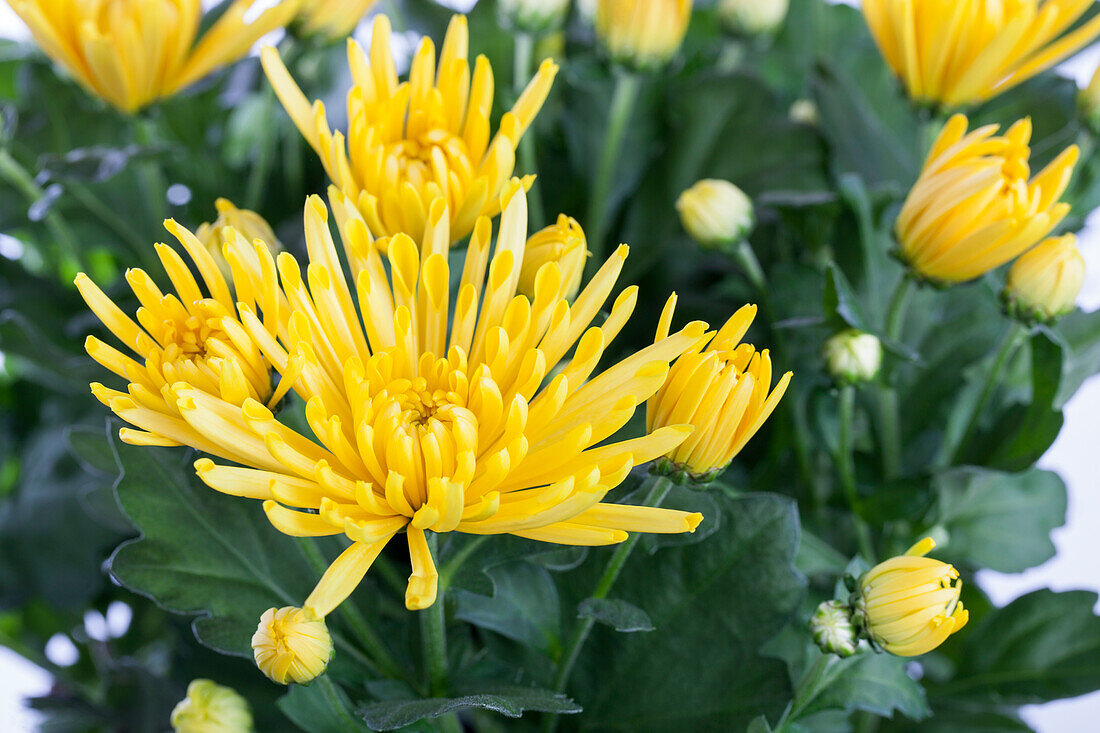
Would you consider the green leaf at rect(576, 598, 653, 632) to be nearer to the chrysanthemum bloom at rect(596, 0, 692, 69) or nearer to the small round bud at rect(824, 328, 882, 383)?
the small round bud at rect(824, 328, 882, 383)

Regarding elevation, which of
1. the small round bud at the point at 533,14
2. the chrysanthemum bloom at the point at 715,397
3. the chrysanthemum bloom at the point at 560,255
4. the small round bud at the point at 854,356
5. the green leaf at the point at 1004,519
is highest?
the small round bud at the point at 533,14

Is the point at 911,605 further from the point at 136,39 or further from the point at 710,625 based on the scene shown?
the point at 136,39

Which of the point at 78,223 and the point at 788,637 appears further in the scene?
the point at 78,223

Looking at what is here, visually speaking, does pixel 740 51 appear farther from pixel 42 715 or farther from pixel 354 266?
pixel 42 715

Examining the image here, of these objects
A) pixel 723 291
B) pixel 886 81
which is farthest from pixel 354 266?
pixel 886 81

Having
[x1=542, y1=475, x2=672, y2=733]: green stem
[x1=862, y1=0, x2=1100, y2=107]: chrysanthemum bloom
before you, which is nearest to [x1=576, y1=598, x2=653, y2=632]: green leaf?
[x1=542, y1=475, x2=672, y2=733]: green stem

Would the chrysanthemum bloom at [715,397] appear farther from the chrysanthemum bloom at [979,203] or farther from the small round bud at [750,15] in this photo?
the small round bud at [750,15]

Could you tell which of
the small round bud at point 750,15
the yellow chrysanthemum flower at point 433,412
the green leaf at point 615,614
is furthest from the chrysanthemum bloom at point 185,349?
the small round bud at point 750,15

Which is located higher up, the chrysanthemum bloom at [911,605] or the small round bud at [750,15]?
the small round bud at [750,15]
